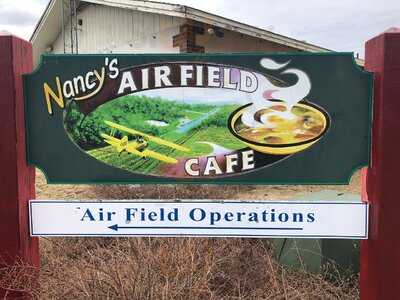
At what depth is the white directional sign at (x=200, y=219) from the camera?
10.2ft

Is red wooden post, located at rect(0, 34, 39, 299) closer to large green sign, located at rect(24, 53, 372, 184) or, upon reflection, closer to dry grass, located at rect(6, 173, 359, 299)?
large green sign, located at rect(24, 53, 372, 184)

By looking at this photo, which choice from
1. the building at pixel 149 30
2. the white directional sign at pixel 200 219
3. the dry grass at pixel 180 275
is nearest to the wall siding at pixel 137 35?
the building at pixel 149 30

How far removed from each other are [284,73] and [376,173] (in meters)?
0.92

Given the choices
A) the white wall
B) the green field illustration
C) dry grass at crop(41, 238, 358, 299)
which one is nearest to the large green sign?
the green field illustration

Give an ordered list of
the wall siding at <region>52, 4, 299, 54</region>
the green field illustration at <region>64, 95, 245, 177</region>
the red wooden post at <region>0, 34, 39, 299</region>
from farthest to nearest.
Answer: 1. the wall siding at <region>52, 4, 299, 54</region>
2. the green field illustration at <region>64, 95, 245, 177</region>
3. the red wooden post at <region>0, 34, 39, 299</region>

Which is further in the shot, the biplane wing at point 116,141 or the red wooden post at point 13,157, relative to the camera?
the biplane wing at point 116,141

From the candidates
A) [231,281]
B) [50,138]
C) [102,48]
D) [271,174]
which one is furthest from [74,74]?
[102,48]

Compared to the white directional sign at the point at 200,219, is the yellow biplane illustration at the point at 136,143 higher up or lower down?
higher up

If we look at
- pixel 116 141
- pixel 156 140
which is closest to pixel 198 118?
pixel 156 140

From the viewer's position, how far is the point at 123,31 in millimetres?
10781

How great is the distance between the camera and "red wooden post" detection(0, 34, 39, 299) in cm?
306

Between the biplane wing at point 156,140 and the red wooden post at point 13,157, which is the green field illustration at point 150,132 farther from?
the red wooden post at point 13,157

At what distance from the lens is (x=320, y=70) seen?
3.09 meters

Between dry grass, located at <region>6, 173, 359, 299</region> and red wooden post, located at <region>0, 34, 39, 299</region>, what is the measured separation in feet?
0.65
